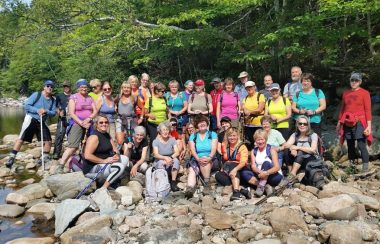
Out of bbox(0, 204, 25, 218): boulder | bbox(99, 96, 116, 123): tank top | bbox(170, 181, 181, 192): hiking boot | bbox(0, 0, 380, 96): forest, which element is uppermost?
bbox(0, 0, 380, 96): forest

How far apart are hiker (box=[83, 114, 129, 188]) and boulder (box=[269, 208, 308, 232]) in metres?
3.19

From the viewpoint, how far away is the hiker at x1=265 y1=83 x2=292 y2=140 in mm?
7754

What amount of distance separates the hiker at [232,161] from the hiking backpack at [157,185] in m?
1.02

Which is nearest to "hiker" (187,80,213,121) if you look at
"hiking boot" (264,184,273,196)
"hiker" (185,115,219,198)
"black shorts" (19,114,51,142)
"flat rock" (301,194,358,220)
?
"hiker" (185,115,219,198)

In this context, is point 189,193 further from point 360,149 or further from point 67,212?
point 360,149

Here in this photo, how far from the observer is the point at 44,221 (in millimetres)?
6508

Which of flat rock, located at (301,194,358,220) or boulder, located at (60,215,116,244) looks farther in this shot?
flat rock, located at (301,194,358,220)

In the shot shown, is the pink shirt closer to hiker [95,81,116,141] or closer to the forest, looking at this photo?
hiker [95,81,116,141]

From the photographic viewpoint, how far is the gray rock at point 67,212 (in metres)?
5.95

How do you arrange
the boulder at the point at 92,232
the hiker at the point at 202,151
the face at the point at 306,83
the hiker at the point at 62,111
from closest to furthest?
the boulder at the point at 92,232, the hiker at the point at 202,151, the face at the point at 306,83, the hiker at the point at 62,111

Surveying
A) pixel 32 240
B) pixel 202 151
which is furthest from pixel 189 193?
pixel 32 240

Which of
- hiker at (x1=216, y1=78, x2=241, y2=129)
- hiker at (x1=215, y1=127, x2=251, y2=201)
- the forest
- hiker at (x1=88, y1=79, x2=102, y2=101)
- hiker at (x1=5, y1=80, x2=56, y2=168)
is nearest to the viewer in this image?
hiker at (x1=215, y1=127, x2=251, y2=201)

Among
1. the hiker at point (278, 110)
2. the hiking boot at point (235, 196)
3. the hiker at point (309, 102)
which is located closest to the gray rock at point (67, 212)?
the hiking boot at point (235, 196)

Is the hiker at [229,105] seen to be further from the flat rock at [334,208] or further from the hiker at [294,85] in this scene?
the flat rock at [334,208]
